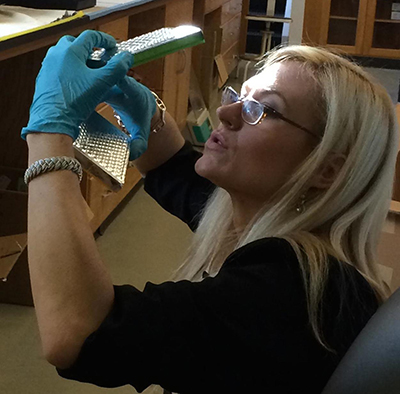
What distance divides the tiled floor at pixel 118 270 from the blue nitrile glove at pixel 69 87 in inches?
39.9

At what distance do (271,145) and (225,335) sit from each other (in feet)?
1.19

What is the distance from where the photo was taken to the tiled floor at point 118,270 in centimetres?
171

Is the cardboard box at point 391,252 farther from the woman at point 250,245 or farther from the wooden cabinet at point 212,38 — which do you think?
the wooden cabinet at point 212,38

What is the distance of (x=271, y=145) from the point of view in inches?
39.9

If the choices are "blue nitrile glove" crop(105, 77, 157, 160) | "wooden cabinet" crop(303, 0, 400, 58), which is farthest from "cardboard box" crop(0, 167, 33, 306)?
"wooden cabinet" crop(303, 0, 400, 58)

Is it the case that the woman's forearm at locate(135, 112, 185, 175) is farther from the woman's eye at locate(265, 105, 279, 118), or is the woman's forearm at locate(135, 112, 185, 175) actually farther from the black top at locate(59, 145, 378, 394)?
the black top at locate(59, 145, 378, 394)

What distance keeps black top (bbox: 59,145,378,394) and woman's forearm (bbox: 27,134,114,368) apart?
0.06ft

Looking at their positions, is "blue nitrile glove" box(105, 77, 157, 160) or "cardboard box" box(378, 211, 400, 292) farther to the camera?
"cardboard box" box(378, 211, 400, 292)

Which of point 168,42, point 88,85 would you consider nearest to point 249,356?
point 88,85

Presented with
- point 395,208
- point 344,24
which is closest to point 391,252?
point 395,208

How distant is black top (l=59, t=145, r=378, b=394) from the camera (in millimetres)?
758

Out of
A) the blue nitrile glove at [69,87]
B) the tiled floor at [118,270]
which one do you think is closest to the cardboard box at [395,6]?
the tiled floor at [118,270]

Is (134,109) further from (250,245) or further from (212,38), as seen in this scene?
(212,38)

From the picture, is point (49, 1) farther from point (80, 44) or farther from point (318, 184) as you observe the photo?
point (318, 184)
